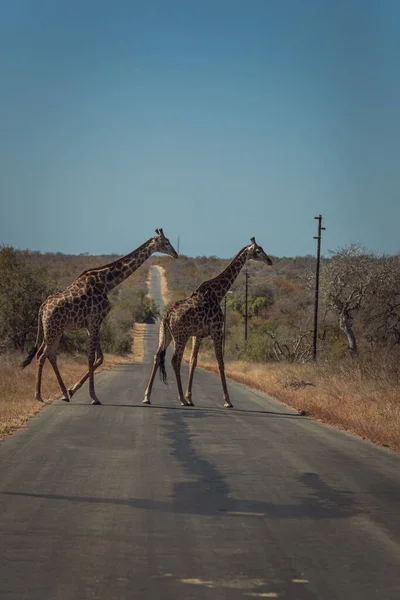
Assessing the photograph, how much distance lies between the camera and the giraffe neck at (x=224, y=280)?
1980 cm

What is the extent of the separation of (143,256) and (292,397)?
5293 mm

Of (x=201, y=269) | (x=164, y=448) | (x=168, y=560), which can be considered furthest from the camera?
(x=201, y=269)

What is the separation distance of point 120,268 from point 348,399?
6.07 meters

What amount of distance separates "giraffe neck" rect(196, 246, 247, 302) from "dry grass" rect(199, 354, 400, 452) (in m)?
3.20

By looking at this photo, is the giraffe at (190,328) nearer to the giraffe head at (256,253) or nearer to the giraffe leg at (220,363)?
the giraffe leg at (220,363)

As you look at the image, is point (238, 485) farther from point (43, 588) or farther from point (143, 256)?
point (143, 256)

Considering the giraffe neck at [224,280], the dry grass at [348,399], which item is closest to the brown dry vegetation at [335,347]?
the dry grass at [348,399]

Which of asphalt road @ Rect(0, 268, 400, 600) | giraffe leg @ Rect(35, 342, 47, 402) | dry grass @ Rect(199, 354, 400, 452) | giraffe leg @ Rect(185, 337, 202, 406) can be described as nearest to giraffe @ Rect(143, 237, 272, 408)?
giraffe leg @ Rect(185, 337, 202, 406)

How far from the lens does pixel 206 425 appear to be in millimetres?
14523

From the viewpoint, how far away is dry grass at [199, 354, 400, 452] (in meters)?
14.1

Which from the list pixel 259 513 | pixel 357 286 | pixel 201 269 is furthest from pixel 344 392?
pixel 201 269

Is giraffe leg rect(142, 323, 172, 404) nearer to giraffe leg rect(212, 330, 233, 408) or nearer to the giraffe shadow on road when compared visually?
giraffe leg rect(212, 330, 233, 408)

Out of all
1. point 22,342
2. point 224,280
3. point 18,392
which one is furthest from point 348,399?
point 22,342

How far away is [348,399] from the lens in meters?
18.6
